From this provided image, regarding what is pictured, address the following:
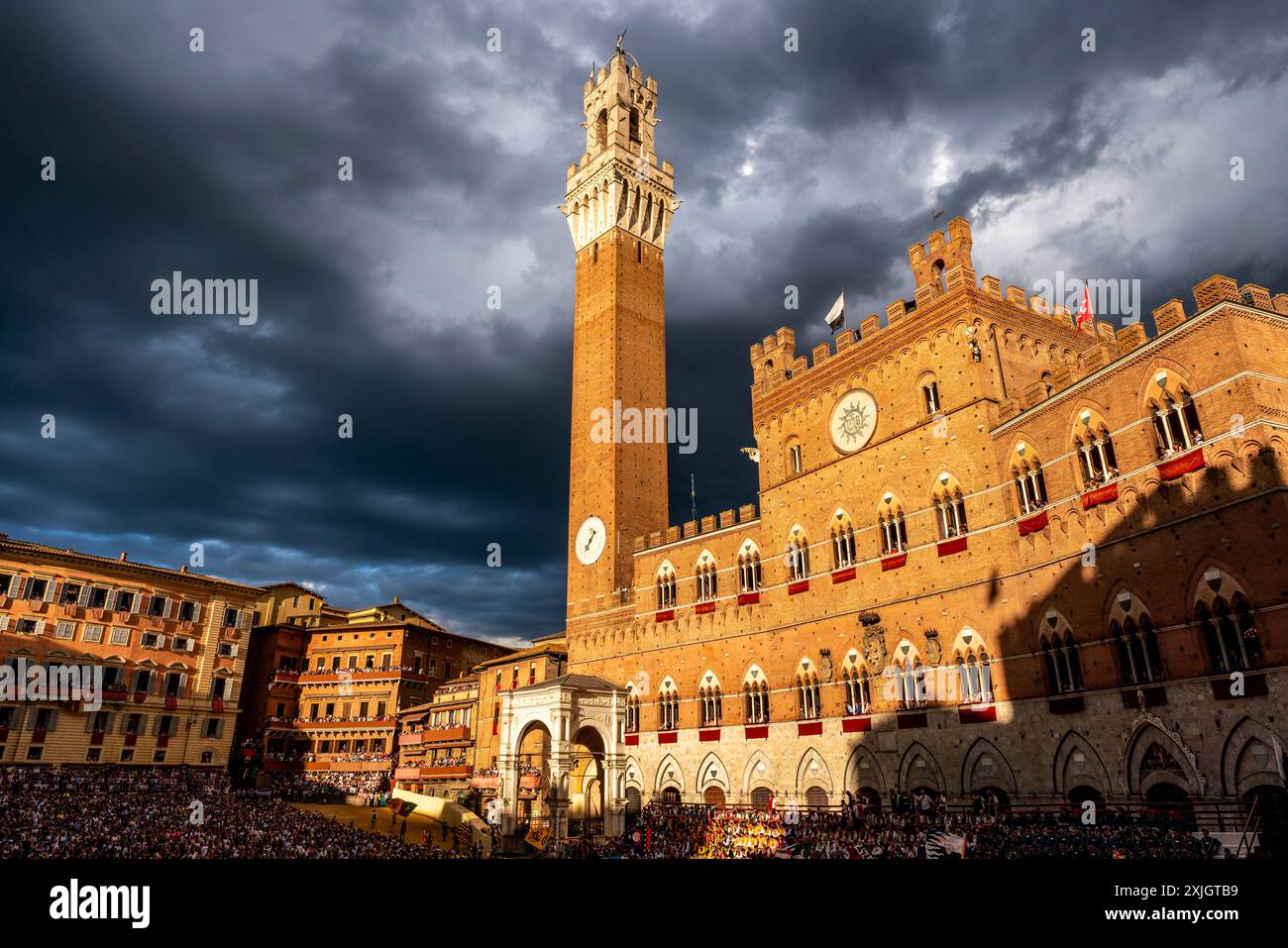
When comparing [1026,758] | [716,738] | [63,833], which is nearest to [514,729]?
[716,738]

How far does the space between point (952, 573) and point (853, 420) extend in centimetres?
883

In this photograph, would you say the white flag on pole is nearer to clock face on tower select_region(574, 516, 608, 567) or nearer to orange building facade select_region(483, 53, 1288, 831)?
orange building facade select_region(483, 53, 1288, 831)

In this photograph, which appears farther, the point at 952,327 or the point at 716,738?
the point at 716,738

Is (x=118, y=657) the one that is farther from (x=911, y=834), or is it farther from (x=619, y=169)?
(x=911, y=834)

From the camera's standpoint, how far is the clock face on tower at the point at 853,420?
3444 cm

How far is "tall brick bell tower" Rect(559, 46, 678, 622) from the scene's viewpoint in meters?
47.9

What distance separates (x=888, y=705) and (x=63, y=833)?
33.9 metres

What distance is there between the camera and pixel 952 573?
2947 cm

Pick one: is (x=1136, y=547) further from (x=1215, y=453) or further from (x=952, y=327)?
(x=952, y=327)

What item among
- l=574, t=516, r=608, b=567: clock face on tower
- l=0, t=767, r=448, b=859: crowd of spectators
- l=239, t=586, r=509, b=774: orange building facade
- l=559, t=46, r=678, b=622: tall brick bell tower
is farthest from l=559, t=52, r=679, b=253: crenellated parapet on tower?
l=0, t=767, r=448, b=859: crowd of spectators

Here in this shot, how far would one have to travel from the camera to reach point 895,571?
104 feet

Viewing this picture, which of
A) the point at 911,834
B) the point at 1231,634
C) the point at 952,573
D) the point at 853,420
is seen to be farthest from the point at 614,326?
the point at 1231,634

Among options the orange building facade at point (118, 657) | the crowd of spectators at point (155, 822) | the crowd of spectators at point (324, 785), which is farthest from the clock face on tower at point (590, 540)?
the orange building facade at point (118, 657)
